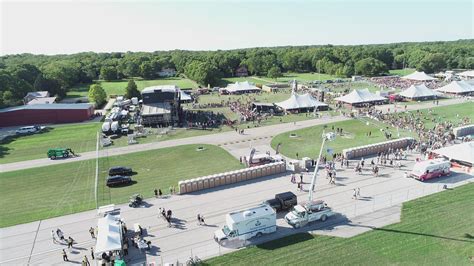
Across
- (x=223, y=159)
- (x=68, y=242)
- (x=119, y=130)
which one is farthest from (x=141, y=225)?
(x=119, y=130)

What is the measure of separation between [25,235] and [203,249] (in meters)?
14.0

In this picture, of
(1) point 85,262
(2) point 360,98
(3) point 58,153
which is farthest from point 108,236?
(2) point 360,98

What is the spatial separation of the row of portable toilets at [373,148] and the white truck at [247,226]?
18.0m

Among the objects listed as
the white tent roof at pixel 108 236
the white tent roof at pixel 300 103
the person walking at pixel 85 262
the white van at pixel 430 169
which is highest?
the white tent roof at pixel 300 103

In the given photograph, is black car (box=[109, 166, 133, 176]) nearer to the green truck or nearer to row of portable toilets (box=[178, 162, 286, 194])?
row of portable toilets (box=[178, 162, 286, 194])

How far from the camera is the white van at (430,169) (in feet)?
104

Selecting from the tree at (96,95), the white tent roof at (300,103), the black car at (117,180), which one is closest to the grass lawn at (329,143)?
the white tent roof at (300,103)

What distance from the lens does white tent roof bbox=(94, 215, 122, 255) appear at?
67.7 feet

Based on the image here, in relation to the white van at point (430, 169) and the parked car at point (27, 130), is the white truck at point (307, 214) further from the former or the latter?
the parked car at point (27, 130)

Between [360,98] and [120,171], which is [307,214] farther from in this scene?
[360,98]

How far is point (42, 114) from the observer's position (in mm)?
60812

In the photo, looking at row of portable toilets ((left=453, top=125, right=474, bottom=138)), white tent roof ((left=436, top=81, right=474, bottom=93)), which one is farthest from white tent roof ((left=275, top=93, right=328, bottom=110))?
white tent roof ((left=436, top=81, right=474, bottom=93))

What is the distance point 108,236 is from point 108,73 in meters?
114

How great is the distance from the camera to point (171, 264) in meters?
20.3
